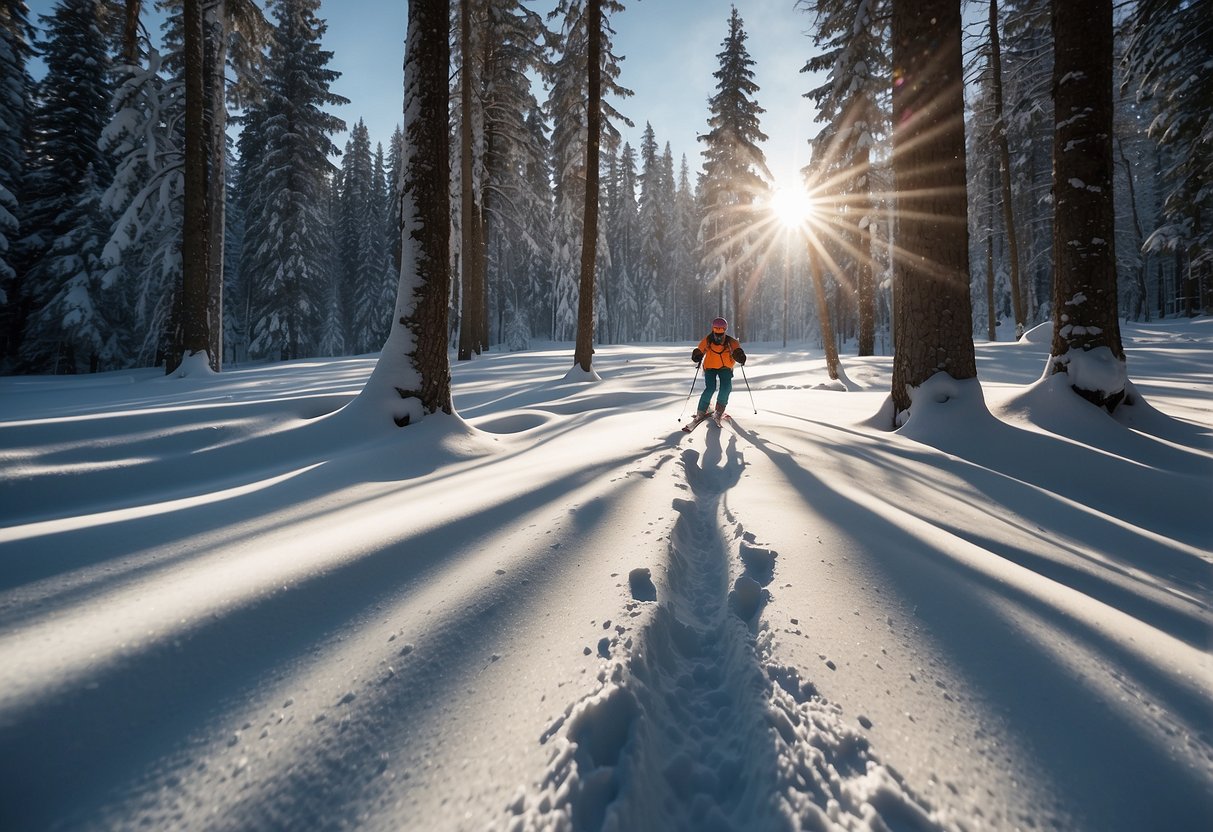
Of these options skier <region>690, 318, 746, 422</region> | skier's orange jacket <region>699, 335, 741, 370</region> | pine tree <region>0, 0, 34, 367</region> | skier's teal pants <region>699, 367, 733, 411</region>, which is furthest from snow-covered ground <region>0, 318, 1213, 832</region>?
pine tree <region>0, 0, 34, 367</region>

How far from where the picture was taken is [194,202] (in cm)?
988

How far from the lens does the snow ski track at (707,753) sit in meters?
1.06

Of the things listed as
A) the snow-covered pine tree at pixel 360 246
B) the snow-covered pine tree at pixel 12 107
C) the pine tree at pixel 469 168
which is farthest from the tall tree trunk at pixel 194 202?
the snow-covered pine tree at pixel 360 246

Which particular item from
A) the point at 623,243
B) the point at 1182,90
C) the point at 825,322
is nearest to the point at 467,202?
the point at 825,322

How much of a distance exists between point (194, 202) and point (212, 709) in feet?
41.0

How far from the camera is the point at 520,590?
1.90m

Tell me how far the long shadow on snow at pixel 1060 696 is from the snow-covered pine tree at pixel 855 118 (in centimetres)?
1553

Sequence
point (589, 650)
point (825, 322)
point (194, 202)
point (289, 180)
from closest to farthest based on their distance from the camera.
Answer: point (589, 650)
point (194, 202)
point (825, 322)
point (289, 180)

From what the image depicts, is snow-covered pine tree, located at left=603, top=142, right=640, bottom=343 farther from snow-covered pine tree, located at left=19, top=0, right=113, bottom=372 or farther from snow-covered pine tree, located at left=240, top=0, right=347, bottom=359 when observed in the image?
snow-covered pine tree, located at left=19, top=0, right=113, bottom=372

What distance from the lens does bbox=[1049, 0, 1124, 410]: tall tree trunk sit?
4910 millimetres

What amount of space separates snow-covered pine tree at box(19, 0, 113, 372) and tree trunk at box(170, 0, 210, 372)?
44.9 feet

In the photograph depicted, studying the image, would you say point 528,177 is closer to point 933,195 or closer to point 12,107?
point 12,107

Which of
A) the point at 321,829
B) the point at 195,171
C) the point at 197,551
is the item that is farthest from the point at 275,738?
the point at 195,171

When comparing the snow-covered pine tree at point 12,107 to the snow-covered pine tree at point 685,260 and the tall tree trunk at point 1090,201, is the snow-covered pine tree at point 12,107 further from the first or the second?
the snow-covered pine tree at point 685,260
